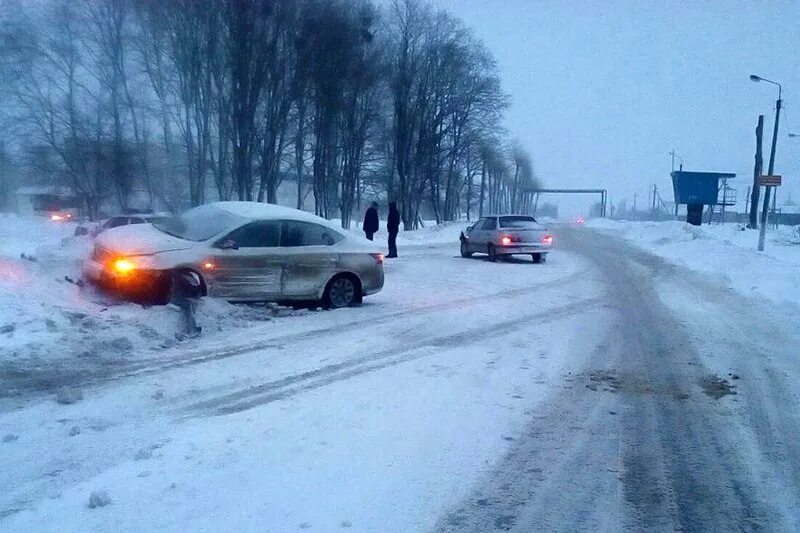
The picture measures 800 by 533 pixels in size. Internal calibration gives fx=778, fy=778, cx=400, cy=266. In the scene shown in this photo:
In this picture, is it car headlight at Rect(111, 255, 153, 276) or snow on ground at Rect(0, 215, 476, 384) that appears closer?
snow on ground at Rect(0, 215, 476, 384)

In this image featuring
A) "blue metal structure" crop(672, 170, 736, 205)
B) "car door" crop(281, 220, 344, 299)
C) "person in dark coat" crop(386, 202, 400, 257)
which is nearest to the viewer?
"car door" crop(281, 220, 344, 299)

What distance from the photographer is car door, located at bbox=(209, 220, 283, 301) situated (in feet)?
36.3

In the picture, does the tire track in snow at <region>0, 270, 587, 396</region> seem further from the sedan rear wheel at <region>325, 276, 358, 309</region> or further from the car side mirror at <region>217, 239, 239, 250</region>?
the car side mirror at <region>217, 239, 239, 250</region>

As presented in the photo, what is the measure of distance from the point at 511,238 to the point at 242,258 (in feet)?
50.3

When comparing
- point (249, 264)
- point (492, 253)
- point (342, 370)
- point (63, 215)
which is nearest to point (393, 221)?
point (492, 253)

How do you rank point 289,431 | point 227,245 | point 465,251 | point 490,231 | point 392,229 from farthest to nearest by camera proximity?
point 465,251
point 490,231
point 392,229
point 227,245
point 289,431

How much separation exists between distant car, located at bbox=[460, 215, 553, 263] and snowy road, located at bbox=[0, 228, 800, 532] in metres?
14.6

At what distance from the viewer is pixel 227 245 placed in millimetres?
11180

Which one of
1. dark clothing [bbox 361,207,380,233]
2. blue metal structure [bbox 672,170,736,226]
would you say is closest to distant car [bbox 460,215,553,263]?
dark clothing [bbox 361,207,380,233]

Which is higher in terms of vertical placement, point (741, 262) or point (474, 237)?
point (474, 237)

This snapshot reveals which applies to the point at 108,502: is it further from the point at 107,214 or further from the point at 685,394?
the point at 107,214

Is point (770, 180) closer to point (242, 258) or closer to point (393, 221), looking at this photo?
point (393, 221)

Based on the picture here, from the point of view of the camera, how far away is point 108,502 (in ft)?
14.9

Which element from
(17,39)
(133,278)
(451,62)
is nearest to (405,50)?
(451,62)
